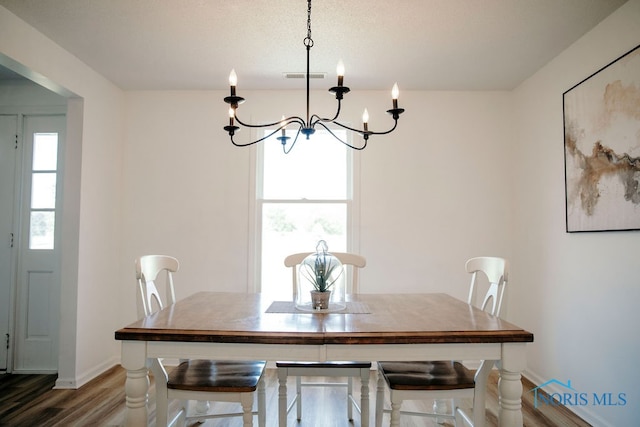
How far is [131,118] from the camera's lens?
3715 millimetres

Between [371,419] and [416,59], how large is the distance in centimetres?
252

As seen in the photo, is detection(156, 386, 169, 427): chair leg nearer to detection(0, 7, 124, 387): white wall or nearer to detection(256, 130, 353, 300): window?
detection(0, 7, 124, 387): white wall

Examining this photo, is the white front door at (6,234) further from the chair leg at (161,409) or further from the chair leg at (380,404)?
the chair leg at (380,404)

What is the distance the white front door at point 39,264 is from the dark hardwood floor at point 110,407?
0.25 metres

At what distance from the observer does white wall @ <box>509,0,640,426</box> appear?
227 centimetres

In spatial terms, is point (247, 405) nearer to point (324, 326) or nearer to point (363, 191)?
point (324, 326)

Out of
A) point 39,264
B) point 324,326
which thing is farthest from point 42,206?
point 324,326

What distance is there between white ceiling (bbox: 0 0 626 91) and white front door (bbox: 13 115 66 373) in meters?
0.99

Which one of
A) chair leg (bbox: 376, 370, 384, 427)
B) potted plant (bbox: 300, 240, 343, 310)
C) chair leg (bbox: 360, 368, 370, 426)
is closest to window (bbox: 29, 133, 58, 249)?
potted plant (bbox: 300, 240, 343, 310)

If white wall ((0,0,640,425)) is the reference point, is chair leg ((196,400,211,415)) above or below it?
below

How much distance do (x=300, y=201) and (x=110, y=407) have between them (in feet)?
6.92

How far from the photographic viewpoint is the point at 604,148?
2.42m

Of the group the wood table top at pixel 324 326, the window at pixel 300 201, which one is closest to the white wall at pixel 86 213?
the window at pixel 300 201

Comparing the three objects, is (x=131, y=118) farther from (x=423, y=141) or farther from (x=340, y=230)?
(x=423, y=141)
